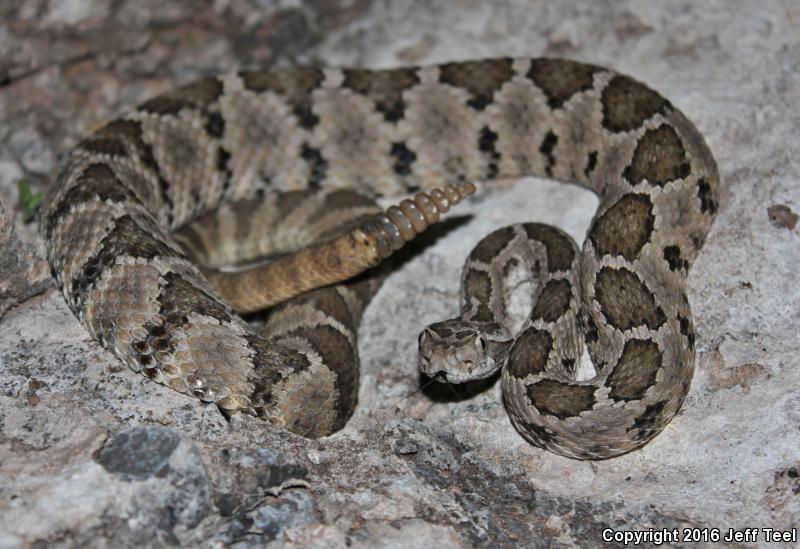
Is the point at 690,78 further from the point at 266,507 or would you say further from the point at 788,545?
the point at 266,507

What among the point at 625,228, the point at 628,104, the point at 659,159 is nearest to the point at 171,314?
the point at 625,228

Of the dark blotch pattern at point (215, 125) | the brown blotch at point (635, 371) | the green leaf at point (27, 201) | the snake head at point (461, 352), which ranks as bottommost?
the green leaf at point (27, 201)

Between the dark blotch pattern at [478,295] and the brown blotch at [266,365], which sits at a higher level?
the dark blotch pattern at [478,295]

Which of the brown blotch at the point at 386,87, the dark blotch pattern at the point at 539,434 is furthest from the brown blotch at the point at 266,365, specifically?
the brown blotch at the point at 386,87

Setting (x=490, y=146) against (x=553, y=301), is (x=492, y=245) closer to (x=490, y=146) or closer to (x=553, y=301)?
(x=553, y=301)

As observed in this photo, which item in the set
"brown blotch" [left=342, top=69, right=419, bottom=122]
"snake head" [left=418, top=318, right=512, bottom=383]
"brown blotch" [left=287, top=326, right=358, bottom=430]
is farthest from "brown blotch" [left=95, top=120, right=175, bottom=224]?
"snake head" [left=418, top=318, right=512, bottom=383]

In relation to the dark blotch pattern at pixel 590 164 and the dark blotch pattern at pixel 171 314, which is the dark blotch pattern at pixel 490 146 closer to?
the dark blotch pattern at pixel 590 164
